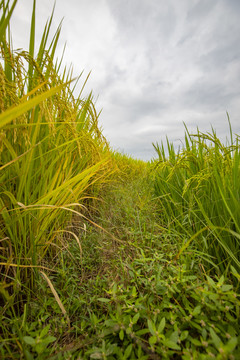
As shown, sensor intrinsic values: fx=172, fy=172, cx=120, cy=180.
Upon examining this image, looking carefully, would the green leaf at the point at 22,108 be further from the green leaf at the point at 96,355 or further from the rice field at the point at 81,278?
the green leaf at the point at 96,355

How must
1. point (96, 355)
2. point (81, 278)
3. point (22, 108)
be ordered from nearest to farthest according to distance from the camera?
point (22, 108), point (96, 355), point (81, 278)

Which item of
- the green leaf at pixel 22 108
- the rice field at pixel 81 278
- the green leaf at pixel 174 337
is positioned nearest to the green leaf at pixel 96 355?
the rice field at pixel 81 278

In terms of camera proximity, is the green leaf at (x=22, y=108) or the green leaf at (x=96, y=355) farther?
the green leaf at (x=96, y=355)

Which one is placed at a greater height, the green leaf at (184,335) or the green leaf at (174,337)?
the green leaf at (174,337)

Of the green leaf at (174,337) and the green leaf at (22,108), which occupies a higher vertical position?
the green leaf at (22,108)

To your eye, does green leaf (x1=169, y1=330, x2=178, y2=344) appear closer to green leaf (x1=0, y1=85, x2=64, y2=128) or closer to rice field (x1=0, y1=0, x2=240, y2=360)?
rice field (x1=0, y1=0, x2=240, y2=360)

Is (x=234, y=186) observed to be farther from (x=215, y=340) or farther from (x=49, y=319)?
(x=49, y=319)

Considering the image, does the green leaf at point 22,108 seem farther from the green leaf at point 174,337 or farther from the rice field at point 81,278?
the green leaf at point 174,337

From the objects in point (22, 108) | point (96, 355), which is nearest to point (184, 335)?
point (96, 355)

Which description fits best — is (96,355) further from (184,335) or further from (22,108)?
(22,108)

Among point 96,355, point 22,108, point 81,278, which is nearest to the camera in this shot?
point 22,108

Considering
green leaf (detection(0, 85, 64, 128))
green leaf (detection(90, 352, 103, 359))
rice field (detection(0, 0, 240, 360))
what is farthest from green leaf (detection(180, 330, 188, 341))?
green leaf (detection(0, 85, 64, 128))

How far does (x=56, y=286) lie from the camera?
0.88 metres

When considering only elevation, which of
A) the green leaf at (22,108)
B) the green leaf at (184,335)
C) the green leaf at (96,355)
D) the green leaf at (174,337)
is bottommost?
the green leaf at (96,355)
